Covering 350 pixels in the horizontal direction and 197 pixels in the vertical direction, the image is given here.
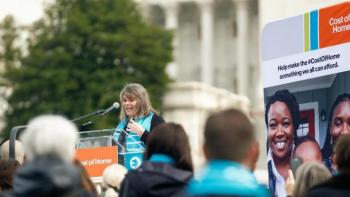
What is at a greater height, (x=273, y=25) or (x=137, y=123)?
(x=273, y=25)

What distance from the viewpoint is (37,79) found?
190ft

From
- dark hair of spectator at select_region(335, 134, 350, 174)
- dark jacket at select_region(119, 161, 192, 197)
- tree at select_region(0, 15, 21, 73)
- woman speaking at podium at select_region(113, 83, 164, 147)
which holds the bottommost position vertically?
dark jacket at select_region(119, 161, 192, 197)

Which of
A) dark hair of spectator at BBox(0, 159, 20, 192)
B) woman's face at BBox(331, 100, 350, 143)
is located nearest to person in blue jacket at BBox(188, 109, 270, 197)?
dark hair of spectator at BBox(0, 159, 20, 192)

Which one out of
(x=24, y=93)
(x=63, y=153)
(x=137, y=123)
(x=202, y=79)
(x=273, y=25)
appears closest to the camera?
(x=63, y=153)

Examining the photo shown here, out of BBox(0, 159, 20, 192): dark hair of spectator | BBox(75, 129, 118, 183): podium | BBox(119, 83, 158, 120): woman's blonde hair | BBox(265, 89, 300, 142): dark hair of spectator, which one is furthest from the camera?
BBox(75, 129, 118, 183): podium

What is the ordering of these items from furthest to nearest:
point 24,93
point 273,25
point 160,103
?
1. point 160,103
2. point 24,93
3. point 273,25

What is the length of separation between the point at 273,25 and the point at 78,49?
51.1 m

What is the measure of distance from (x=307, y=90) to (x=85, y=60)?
50.7 meters

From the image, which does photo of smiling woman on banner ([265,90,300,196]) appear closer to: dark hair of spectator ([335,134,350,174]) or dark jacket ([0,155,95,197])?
dark hair of spectator ([335,134,350,174])

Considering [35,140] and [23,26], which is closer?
[35,140]

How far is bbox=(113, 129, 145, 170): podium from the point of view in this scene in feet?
28.9

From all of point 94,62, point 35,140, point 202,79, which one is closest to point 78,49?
point 94,62

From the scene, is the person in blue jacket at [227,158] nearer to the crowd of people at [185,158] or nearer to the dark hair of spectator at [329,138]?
the crowd of people at [185,158]

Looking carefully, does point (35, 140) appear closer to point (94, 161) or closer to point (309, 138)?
point (309, 138)
